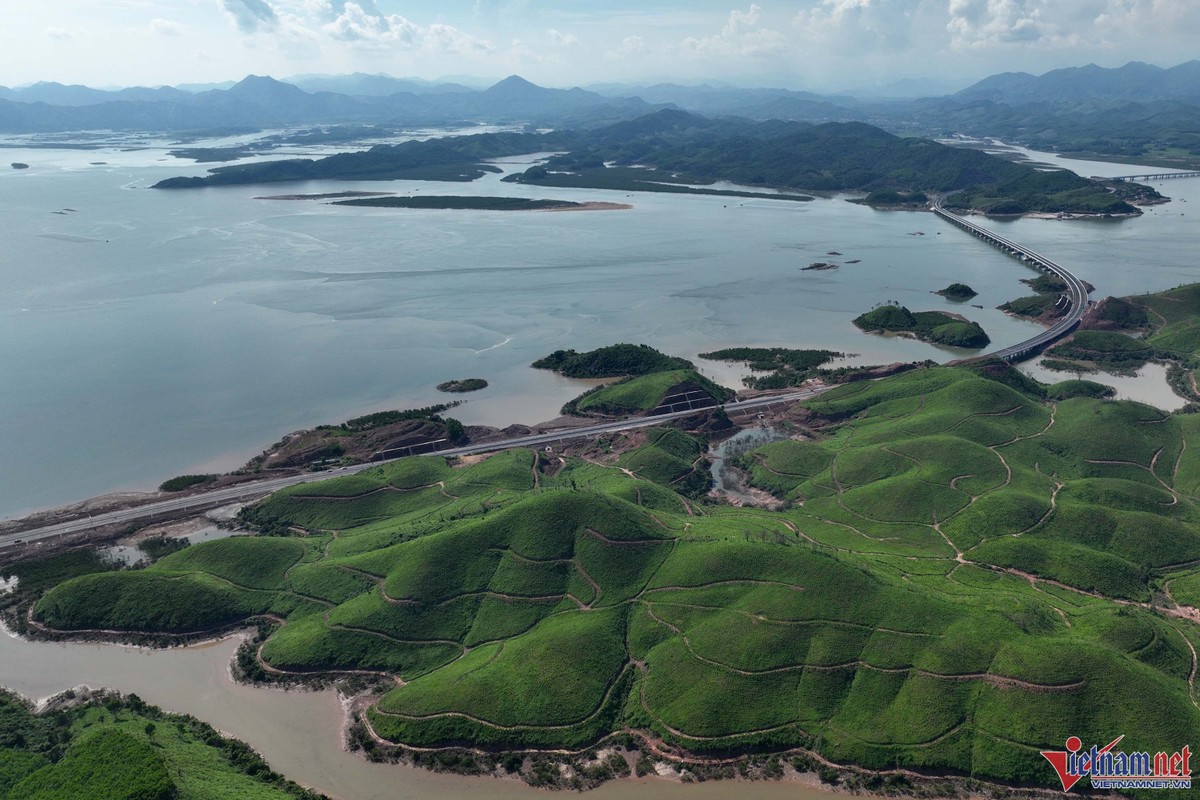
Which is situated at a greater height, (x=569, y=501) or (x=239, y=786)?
(x=569, y=501)

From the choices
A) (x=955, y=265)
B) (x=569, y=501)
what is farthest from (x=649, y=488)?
(x=955, y=265)

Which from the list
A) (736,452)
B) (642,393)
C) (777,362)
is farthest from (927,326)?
(736,452)

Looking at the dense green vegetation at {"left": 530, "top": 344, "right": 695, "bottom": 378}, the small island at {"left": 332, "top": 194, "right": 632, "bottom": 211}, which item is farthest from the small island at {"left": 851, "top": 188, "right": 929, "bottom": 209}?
the dense green vegetation at {"left": 530, "top": 344, "right": 695, "bottom": 378}

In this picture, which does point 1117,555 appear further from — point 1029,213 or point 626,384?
point 1029,213

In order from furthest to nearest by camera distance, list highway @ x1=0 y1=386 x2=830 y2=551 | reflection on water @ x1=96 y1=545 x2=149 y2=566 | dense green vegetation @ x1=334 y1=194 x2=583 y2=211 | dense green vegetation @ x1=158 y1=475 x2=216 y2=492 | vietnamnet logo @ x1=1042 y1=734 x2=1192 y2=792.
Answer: dense green vegetation @ x1=334 y1=194 x2=583 y2=211 → dense green vegetation @ x1=158 y1=475 x2=216 y2=492 → highway @ x1=0 y1=386 x2=830 y2=551 → reflection on water @ x1=96 y1=545 x2=149 y2=566 → vietnamnet logo @ x1=1042 y1=734 x2=1192 y2=792

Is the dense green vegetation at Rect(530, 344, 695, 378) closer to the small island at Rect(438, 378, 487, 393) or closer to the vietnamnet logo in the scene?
the small island at Rect(438, 378, 487, 393)

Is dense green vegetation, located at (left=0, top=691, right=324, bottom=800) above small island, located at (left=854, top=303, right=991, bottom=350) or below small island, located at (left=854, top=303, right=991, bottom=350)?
below
